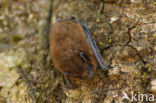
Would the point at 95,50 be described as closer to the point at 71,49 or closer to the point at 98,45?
the point at 98,45

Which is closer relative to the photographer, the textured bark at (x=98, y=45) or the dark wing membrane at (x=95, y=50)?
the textured bark at (x=98, y=45)

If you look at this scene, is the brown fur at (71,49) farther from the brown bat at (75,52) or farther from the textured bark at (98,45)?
the textured bark at (98,45)

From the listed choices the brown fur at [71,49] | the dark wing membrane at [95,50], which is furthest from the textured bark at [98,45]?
the brown fur at [71,49]

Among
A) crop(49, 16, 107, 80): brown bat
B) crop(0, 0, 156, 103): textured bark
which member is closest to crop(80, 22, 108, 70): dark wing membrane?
crop(49, 16, 107, 80): brown bat

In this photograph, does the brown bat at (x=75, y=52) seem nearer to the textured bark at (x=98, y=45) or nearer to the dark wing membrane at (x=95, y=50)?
the dark wing membrane at (x=95, y=50)

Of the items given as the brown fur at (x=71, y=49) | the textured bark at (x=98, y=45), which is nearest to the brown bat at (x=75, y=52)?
the brown fur at (x=71, y=49)

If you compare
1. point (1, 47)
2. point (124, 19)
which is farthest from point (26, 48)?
point (124, 19)

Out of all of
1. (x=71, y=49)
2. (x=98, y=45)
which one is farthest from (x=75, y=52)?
(x=98, y=45)
